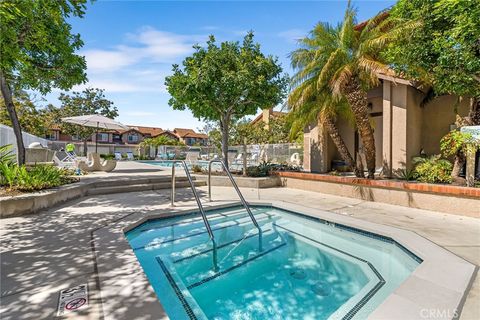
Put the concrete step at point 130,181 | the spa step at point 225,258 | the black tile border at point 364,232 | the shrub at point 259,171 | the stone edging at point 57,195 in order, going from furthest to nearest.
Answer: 1. the shrub at point 259,171
2. the concrete step at point 130,181
3. the stone edging at point 57,195
4. the black tile border at point 364,232
5. the spa step at point 225,258

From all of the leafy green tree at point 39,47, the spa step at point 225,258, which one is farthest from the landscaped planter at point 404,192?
the leafy green tree at point 39,47

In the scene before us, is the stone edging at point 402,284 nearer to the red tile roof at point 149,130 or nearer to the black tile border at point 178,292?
the black tile border at point 178,292

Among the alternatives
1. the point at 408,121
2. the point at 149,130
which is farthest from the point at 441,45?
the point at 149,130

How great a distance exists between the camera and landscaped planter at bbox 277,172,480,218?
5749mm

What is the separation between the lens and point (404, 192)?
270 inches

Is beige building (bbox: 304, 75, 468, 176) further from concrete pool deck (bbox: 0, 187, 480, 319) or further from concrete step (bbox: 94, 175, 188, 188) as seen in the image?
concrete step (bbox: 94, 175, 188, 188)

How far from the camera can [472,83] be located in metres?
5.92

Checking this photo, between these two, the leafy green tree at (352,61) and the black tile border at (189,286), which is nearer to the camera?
the black tile border at (189,286)

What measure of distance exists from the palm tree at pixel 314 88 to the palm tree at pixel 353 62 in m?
0.07

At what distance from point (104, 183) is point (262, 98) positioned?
705 centimetres

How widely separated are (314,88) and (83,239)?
793 cm

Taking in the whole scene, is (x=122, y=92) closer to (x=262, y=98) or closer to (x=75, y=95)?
(x=262, y=98)

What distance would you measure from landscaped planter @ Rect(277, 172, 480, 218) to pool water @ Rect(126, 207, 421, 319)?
2.79 metres

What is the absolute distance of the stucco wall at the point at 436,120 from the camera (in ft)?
31.1
